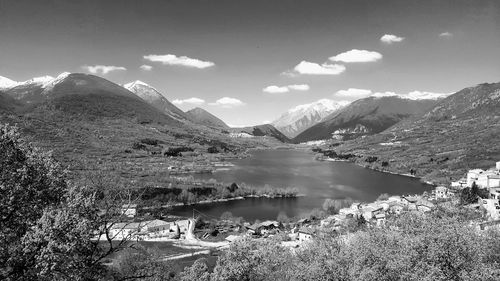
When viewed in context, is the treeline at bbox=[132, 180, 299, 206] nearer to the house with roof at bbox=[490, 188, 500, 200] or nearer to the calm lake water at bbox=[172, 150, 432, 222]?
the calm lake water at bbox=[172, 150, 432, 222]

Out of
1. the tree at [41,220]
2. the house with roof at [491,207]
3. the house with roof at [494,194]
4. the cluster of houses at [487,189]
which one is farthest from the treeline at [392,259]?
the house with roof at [494,194]

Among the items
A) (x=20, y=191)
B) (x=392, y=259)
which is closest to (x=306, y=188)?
(x=392, y=259)

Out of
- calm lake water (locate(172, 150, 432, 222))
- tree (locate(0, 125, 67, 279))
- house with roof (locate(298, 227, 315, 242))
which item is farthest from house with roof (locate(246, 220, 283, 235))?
tree (locate(0, 125, 67, 279))

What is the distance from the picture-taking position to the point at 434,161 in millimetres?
130250

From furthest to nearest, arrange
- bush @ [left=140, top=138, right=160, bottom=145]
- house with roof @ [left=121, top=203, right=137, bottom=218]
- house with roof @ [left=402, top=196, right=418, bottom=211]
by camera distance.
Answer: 1. bush @ [left=140, top=138, right=160, bottom=145]
2. house with roof @ [left=402, top=196, right=418, bottom=211]
3. house with roof @ [left=121, top=203, right=137, bottom=218]

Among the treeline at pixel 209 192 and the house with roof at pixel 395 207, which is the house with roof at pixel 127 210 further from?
the treeline at pixel 209 192

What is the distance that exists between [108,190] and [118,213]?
1598 mm

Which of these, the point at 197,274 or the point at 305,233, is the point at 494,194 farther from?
the point at 197,274

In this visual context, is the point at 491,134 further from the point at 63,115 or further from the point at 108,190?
the point at 63,115

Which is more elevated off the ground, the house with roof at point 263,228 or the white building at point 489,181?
the white building at point 489,181

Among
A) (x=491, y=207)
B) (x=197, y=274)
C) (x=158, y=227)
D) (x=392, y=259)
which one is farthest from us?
(x=158, y=227)

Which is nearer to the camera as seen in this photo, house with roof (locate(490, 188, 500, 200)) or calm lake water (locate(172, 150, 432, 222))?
house with roof (locate(490, 188, 500, 200))

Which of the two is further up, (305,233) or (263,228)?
(305,233)

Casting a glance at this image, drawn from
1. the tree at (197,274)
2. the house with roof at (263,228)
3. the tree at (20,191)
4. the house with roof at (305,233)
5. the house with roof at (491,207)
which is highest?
the tree at (20,191)
